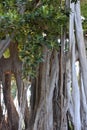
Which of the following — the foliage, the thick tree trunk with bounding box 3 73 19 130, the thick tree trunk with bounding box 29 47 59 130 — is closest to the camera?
the foliage

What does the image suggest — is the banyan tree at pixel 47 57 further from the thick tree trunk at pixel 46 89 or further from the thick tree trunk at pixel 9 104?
the thick tree trunk at pixel 9 104

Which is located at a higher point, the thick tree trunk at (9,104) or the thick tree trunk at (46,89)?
the thick tree trunk at (46,89)

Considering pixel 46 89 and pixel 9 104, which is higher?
pixel 46 89

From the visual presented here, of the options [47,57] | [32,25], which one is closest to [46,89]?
[47,57]

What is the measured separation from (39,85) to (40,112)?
0.30m

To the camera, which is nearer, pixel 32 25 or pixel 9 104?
pixel 32 25

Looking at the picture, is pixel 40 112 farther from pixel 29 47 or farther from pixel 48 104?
pixel 29 47

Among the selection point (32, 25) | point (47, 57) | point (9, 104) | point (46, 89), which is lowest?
point (9, 104)

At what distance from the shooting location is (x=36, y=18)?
235cm

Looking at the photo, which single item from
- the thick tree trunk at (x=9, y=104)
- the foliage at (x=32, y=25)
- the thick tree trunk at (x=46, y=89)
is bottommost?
the thick tree trunk at (x=9, y=104)

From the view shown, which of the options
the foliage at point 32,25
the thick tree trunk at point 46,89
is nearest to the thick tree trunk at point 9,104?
the thick tree trunk at point 46,89

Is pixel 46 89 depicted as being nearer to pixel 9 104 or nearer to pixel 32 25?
pixel 32 25

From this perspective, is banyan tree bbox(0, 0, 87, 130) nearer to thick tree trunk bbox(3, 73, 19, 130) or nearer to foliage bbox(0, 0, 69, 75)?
foliage bbox(0, 0, 69, 75)

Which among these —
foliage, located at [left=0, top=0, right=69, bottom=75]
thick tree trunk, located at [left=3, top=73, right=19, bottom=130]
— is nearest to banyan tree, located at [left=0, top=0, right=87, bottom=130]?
foliage, located at [left=0, top=0, right=69, bottom=75]
